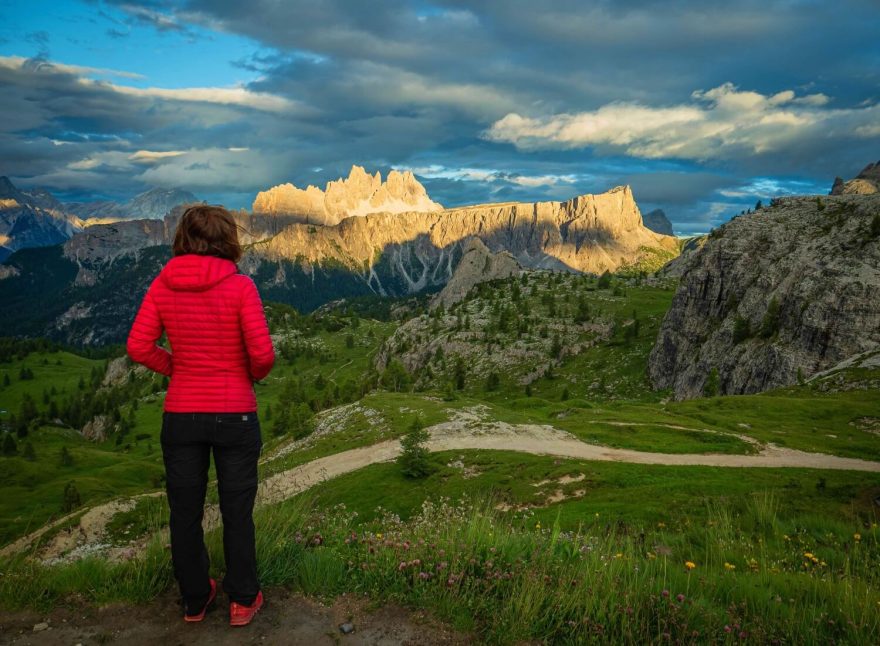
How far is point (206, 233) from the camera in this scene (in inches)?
298

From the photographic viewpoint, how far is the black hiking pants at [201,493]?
727 centimetres

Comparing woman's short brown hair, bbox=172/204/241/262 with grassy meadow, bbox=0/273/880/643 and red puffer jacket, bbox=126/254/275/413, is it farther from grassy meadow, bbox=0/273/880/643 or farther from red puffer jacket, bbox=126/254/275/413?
grassy meadow, bbox=0/273/880/643

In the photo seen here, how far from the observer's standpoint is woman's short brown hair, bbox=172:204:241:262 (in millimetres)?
7539

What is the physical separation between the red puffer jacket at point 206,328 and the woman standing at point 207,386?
0.01m

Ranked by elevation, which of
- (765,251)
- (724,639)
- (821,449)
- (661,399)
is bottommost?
(661,399)

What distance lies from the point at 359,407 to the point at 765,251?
7628 centimetres

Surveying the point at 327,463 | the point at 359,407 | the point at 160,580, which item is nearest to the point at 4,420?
the point at 359,407

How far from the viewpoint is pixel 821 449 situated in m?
37.7

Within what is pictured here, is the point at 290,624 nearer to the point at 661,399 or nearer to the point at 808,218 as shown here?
the point at 661,399

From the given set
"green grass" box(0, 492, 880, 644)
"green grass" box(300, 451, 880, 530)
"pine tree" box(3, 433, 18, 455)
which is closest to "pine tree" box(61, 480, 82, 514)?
"green grass" box(300, 451, 880, 530)

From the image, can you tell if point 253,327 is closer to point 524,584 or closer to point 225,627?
point 225,627

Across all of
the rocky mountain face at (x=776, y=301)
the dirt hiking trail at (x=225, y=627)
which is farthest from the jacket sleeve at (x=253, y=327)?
the rocky mountain face at (x=776, y=301)

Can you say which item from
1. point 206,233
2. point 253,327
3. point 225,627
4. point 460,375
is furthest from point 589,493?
point 460,375

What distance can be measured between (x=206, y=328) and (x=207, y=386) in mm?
893
